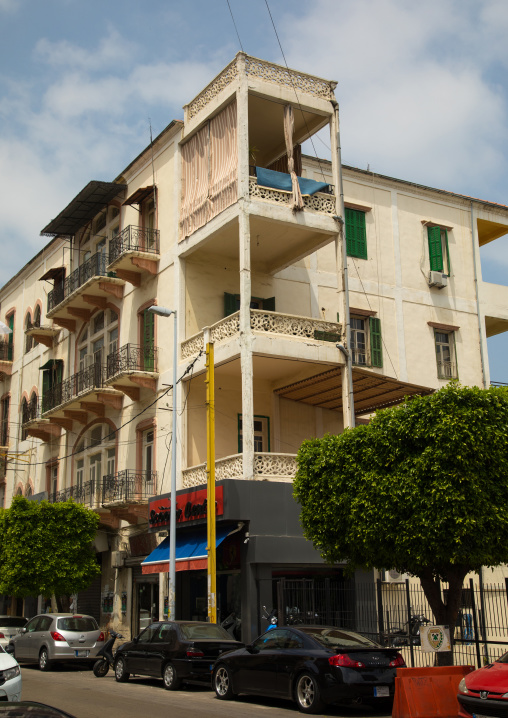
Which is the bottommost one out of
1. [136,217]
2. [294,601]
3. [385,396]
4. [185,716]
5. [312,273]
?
[185,716]

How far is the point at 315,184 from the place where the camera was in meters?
25.5

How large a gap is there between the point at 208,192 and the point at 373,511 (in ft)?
45.2

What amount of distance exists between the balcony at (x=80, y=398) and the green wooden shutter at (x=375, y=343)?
9061 millimetres

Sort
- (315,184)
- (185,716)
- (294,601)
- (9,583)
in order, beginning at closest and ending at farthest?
(185,716), (294,601), (315,184), (9,583)

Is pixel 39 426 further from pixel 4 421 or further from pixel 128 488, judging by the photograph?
pixel 128 488

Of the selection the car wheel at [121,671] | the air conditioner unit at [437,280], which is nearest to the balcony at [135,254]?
the air conditioner unit at [437,280]

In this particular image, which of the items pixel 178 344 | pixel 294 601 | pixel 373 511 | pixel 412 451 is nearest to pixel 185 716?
pixel 373 511

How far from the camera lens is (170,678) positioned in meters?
16.9

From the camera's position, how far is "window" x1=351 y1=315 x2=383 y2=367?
2887cm

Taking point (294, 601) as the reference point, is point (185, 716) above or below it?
below

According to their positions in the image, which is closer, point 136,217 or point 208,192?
point 208,192

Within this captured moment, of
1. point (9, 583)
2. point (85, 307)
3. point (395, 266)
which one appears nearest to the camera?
point (9, 583)

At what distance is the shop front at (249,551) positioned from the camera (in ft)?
70.3

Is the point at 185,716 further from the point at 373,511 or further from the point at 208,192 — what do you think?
the point at 208,192
